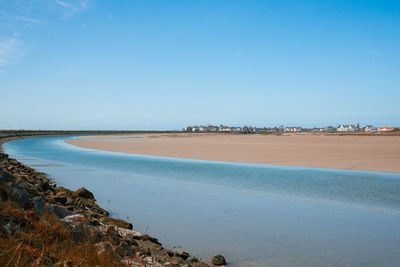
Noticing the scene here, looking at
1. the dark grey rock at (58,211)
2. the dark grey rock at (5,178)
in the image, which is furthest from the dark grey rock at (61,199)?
the dark grey rock at (58,211)

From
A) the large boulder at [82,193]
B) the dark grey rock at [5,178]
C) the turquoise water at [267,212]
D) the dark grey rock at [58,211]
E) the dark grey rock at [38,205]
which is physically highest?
the dark grey rock at [5,178]

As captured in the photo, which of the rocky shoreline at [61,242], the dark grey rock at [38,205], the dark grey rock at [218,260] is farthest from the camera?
the dark grey rock at [38,205]

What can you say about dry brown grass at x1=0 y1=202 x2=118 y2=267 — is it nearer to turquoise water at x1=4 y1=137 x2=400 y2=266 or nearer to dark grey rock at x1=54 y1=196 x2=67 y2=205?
turquoise water at x1=4 y1=137 x2=400 y2=266

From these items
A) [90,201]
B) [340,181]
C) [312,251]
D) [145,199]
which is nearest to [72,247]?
[312,251]

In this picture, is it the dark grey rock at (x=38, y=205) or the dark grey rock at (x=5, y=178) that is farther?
the dark grey rock at (x=5, y=178)

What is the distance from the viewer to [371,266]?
7363 mm

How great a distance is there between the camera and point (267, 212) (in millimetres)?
11938

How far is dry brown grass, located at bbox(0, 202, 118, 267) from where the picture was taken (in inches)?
170

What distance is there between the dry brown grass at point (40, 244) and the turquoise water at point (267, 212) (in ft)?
9.65

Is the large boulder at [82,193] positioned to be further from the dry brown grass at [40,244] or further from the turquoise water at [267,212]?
the dry brown grass at [40,244]

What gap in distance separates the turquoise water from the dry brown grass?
294 centimetres

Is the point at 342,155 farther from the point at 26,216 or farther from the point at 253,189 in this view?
the point at 26,216

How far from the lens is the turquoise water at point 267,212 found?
8.23 m

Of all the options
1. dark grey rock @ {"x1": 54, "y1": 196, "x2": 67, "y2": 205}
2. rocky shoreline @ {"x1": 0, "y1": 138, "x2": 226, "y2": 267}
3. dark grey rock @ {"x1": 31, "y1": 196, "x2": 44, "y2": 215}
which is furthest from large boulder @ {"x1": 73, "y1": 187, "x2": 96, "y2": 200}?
dark grey rock @ {"x1": 31, "y1": 196, "x2": 44, "y2": 215}
